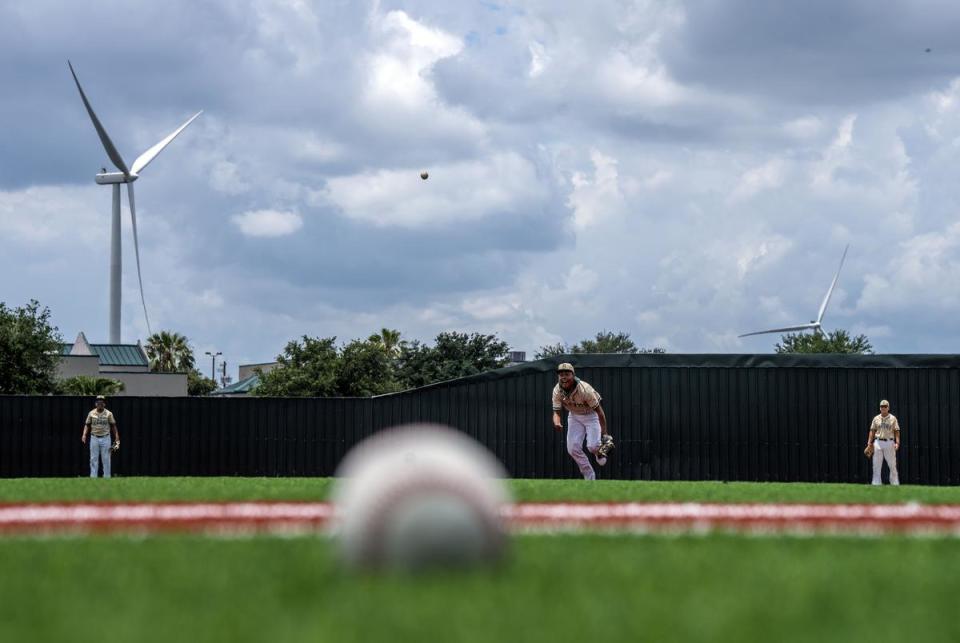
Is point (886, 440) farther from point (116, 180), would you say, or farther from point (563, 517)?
point (116, 180)

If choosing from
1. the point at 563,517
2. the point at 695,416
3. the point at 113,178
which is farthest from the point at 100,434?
the point at 113,178

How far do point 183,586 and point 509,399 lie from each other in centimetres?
2530

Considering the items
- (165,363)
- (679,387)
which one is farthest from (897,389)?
(165,363)

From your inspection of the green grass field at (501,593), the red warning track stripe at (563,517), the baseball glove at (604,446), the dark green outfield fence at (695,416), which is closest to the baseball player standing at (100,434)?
the dark green outfield fence at (695,416)

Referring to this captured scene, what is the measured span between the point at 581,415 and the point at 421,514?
1472 cm

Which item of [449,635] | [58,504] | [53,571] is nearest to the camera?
[449,635]

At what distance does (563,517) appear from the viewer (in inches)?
347

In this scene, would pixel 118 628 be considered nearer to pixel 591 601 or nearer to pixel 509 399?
pixel 591 601

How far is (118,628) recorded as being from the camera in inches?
154

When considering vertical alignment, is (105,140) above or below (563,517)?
above

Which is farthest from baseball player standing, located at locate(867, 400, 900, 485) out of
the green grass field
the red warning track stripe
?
the green grass field

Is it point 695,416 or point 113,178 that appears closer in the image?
point 695,416

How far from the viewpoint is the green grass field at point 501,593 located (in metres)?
3.94

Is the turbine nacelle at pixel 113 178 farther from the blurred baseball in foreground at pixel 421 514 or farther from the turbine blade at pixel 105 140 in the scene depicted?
the blurred baseball in foreground at pixel 421 514
